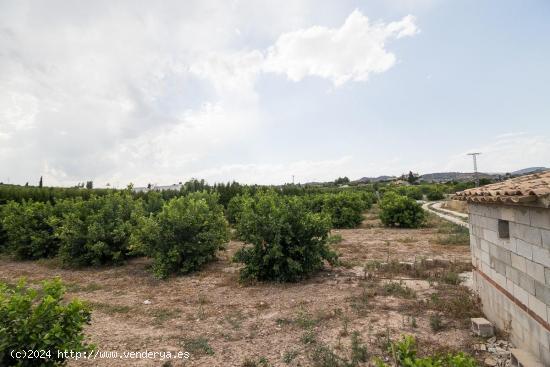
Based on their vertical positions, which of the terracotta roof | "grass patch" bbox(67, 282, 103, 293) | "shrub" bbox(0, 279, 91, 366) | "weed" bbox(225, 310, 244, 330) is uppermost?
the terracotta roof

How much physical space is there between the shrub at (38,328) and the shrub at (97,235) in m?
7.47

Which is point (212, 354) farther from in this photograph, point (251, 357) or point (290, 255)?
point (290, 255)

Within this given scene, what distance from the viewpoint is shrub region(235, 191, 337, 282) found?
7883 millimetres

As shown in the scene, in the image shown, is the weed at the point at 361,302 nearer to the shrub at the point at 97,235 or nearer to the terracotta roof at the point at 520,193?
the terracotta roof at the point at 520,193

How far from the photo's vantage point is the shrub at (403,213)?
1736 centimetres

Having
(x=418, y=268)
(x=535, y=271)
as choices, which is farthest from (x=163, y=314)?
(x=418, y=268)

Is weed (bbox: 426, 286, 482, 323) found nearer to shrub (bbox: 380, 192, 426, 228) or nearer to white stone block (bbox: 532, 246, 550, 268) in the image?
white stone block (bbox: 532, 246, 550, 268)

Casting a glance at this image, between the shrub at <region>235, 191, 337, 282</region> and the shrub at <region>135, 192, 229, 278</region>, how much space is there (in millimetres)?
1695

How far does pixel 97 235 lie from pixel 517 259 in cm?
1031

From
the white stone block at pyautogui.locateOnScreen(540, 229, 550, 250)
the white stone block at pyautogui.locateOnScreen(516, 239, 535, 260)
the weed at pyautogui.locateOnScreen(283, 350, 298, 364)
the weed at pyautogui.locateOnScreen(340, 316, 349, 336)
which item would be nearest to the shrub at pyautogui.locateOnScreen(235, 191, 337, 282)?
the weed at pyautogui.locateOnScreen(340, 316, 349, 336)

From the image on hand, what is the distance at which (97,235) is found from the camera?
32.4 feet

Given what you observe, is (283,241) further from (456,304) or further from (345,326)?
(456,304)

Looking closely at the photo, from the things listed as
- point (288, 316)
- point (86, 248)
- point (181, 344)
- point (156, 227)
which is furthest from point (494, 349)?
point (86, 248)

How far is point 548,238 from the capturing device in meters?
3.44
